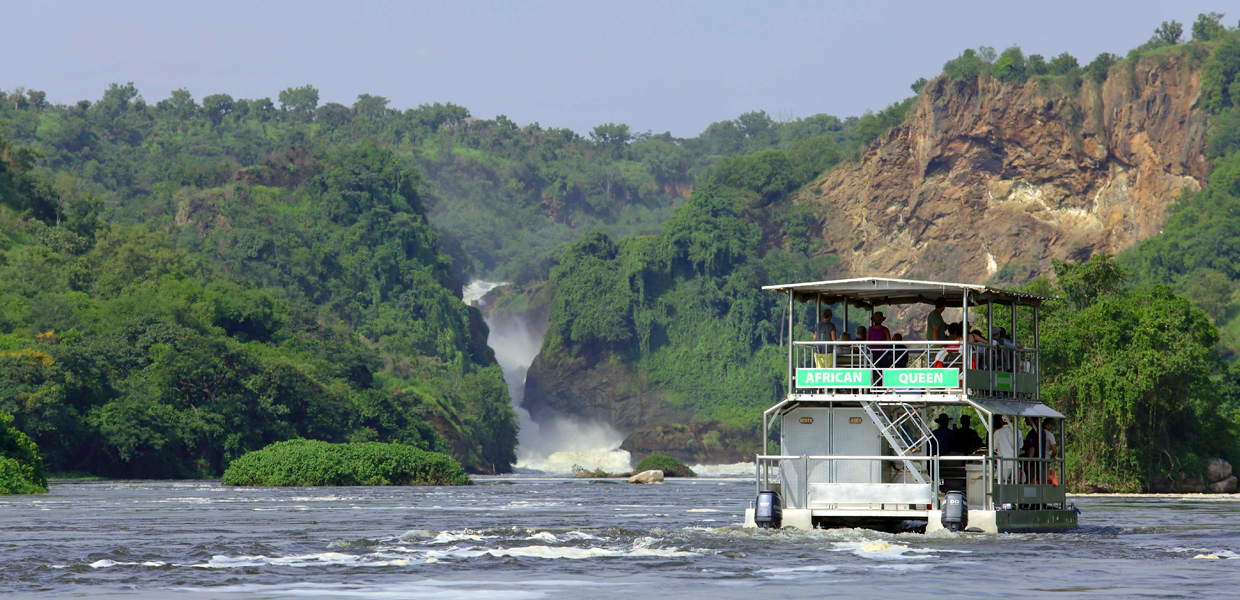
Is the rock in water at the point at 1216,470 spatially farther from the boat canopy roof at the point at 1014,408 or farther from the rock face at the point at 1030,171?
the rock face at the point at 1030,171

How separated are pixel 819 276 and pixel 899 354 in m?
139

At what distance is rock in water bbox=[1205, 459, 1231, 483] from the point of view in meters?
65.9

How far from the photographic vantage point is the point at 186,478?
91312 mm

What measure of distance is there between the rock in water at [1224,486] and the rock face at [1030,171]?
260 ft

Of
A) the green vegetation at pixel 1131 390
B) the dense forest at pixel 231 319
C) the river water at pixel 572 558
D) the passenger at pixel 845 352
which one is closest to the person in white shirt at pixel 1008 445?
the river water at pixel 572 558

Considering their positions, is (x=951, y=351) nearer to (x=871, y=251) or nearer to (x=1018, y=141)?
(x=1018, y=141)

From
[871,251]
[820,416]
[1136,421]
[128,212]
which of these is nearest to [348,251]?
[128,212]

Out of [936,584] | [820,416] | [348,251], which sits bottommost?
[936,584]

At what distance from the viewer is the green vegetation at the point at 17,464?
55719 mm

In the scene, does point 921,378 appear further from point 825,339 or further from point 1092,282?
point 1092,282

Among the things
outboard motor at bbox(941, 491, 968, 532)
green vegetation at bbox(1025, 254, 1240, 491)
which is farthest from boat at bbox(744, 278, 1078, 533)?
green vegetation at bbox(1025, 254, 1240, 491)

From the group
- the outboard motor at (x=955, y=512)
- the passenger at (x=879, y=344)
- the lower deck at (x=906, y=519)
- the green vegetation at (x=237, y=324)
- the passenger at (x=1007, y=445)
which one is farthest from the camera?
the green vegetation at (x=237, y=324)

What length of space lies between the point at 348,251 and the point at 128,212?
85.6 ft

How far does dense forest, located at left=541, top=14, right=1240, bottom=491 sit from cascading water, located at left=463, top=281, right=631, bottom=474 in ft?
24.1
